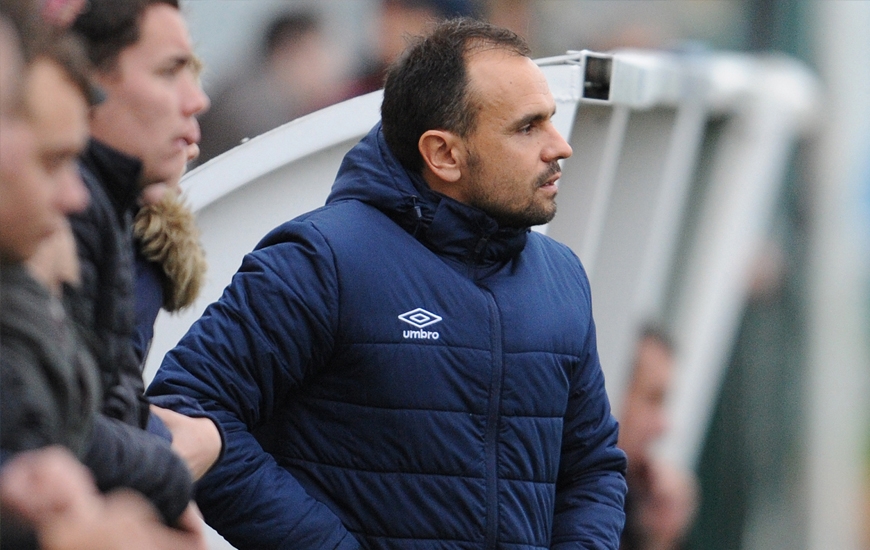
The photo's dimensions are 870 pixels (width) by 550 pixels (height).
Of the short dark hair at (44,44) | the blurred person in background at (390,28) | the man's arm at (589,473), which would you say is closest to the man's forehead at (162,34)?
the short dark hair at (44,44)

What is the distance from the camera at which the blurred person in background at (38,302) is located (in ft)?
3.46

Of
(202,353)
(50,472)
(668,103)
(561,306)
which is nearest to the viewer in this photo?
(50,472)

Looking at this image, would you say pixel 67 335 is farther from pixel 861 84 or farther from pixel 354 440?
pixel 861 84

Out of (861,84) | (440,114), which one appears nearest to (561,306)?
(440,114)

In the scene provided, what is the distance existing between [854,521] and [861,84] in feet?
4.94

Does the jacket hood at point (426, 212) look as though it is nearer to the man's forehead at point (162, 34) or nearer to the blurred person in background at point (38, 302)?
the man's forehead at point (162, 34)

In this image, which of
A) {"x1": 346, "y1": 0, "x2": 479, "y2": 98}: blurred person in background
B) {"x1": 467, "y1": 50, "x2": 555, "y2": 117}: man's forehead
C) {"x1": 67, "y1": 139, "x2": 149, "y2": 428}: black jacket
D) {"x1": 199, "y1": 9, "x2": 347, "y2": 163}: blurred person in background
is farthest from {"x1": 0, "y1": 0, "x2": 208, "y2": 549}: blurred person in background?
{"x1": 346, "y1": 0, "x2": 479, "y2": 98}: blurred person in background

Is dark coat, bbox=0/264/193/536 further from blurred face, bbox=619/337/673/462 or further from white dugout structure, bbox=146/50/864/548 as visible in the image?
blurred face, bbox=619/337/673/462

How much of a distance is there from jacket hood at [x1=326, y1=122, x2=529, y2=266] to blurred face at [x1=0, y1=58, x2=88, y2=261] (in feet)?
3.40

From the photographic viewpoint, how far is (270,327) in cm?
206

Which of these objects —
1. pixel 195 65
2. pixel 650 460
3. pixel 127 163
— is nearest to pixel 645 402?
pixel 650 460

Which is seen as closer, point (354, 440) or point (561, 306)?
point (354, 440)

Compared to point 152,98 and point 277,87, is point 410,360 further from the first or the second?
point 277,87

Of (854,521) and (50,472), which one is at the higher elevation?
(50,472)
